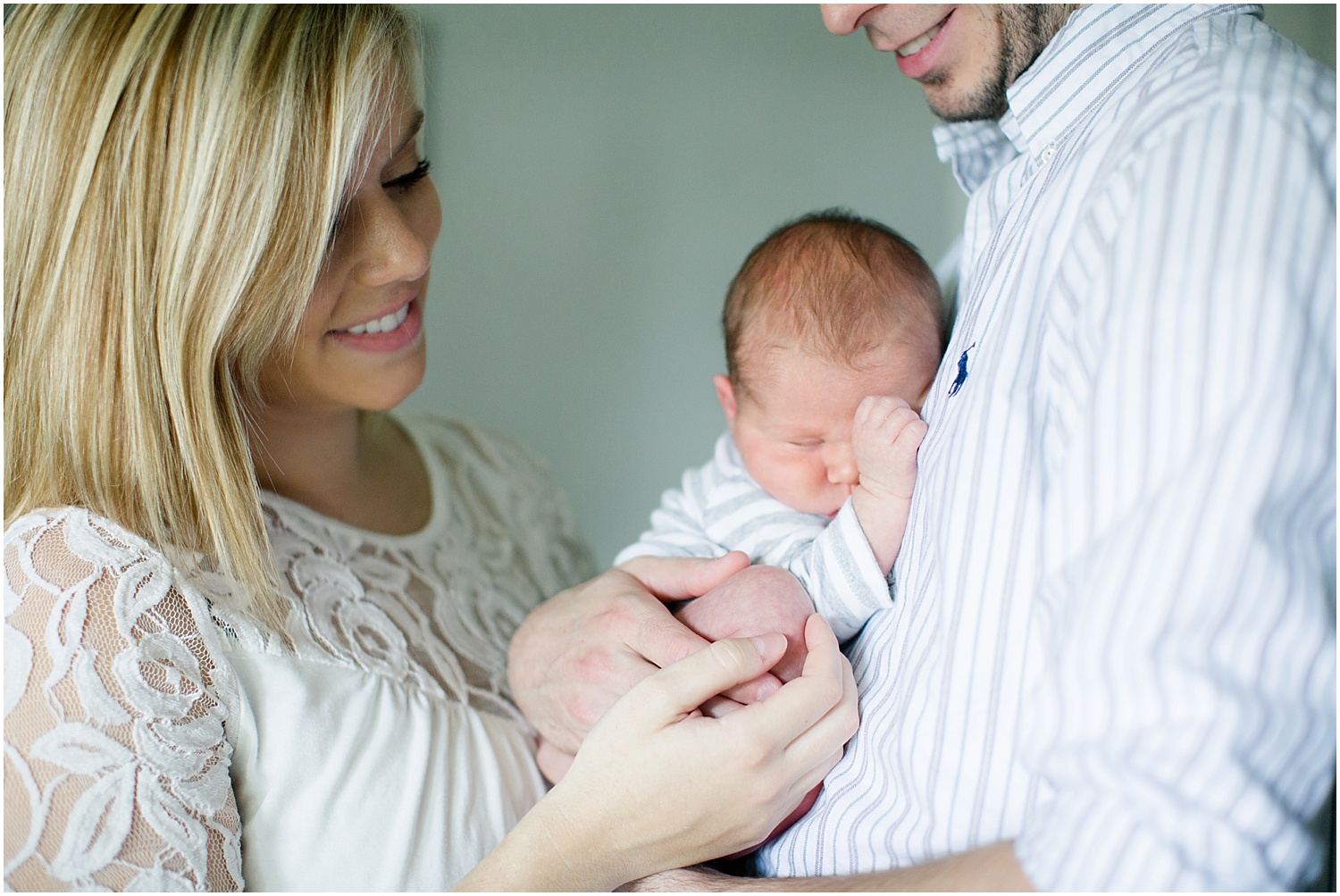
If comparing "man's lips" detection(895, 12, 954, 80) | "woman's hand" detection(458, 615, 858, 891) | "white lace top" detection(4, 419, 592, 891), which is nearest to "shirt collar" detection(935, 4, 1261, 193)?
"man's lips" detection(895, 12, 954, 80)

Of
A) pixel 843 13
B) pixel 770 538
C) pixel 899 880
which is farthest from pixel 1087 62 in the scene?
pixel 899 880

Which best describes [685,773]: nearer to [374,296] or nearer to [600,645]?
[600,645]

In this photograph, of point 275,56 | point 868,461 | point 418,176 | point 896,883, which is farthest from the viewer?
point 418,176

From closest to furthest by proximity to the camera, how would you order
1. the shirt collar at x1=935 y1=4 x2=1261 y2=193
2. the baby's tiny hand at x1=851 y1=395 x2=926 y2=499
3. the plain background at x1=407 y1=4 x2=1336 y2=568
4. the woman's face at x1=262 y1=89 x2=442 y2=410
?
the shirt collar at x1=935 y1=4 x2=1261 y2=193 → the baby's tiny hand at x1=851 y1=395 x2=926 y2=499 → the woman's face at x1=262 y1=89 x2=442 y2=410 → the plain background at x1=407 y1=4 x2=1336 y2=568

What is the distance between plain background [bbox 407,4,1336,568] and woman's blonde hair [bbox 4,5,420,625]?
3.28 ft

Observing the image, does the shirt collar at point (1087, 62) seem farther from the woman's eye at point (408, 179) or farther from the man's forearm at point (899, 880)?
the woman's eye at point (408, 179)

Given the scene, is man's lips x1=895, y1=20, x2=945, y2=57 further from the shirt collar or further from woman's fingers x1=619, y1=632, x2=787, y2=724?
woman's fingers x1=619, y1=632, x2=787, y2=724

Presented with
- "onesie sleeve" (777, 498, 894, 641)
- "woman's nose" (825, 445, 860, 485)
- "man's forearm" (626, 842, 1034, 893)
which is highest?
"woman's nose" (825, 445, 860, 485)

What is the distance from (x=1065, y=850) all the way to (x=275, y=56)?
123 centimetres

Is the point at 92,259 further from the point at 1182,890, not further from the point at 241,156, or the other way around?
the point at 1182,890

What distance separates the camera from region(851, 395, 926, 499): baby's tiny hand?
1.05 meters

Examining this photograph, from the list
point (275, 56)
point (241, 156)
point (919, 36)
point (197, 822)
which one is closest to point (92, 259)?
point (241, 156)

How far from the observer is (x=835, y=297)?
47.9 inches

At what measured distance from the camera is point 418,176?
1447 mm
